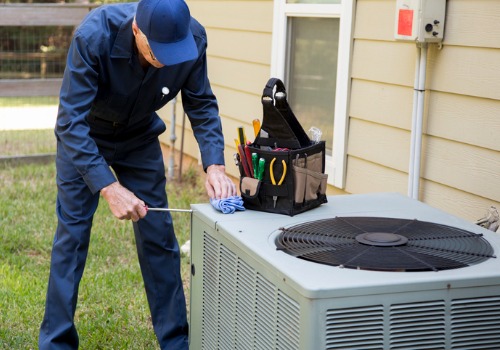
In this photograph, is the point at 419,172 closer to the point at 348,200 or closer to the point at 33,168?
the point at 348,200

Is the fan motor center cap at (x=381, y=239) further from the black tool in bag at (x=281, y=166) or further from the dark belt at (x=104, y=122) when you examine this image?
the dark belt at (x=104, y=122)

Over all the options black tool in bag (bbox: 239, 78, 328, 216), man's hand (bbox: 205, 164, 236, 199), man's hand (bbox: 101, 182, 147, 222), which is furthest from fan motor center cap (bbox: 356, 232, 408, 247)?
man's hand (bbox: 101, 182, 147, 222)

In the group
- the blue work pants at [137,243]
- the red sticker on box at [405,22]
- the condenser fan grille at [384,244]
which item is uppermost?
the red sticker on box at [405,22]

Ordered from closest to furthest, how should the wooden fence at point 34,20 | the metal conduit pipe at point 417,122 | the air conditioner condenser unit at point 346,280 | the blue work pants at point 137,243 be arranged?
the air conditioner condenser unit at point 346,280, the blue work pants at point 137,243, the metal conduit pipe at point 417,122, the wooden fence at point 34,20

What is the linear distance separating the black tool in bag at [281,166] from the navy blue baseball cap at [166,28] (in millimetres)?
323

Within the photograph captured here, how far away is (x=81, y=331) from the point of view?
375 cm

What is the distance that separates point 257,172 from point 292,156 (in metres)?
0.14

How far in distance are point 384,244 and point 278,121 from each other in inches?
24.9

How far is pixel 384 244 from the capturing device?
92.5 inches

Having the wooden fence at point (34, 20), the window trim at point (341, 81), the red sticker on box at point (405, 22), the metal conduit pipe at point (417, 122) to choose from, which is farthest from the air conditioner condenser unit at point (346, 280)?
the wooden fence at point (34, 20)

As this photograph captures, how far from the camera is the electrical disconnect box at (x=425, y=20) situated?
3557 mm

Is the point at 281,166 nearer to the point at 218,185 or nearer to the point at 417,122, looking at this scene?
the point at 218,185

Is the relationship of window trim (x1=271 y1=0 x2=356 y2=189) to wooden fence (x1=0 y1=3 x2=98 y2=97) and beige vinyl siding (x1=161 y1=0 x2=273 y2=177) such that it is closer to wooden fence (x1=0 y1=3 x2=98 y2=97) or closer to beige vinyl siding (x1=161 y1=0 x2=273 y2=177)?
beige vinyl siding (x1=161 y1=0 x2=273 y2=177)

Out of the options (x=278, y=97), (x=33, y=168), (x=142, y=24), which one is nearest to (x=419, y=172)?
(x=278, y=97)
